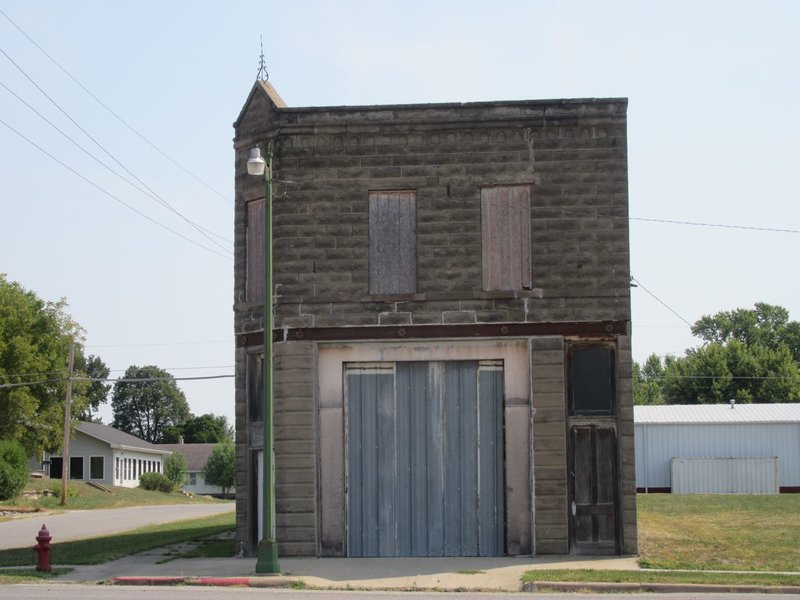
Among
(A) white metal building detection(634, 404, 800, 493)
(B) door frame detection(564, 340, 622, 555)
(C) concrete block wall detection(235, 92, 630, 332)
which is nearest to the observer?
(B) door frame detection(564, 340, 622, 555)

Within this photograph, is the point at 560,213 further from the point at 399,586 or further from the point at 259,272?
the point at 399,586

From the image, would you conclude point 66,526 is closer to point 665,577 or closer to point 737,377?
point 665,577

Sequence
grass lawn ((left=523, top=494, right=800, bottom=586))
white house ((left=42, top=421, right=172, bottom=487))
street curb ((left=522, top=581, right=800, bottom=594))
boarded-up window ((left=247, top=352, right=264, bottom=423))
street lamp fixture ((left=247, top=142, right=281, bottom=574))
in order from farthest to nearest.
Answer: white house ((left=42, top=421, right=172, bottom=487)), boarded-up window ((left=247, top=352, right=264, bottom=423)), street lamp fixture ((left=247, top=142, right=281, bottom=574)), grass lawn ((left=523, top=494, right=800, bottom=586)), street curb ((left=522, top=581, right=800, bottom=594))

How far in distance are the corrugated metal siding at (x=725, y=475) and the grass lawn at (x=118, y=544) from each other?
25691mm

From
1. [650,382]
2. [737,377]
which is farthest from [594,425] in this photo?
[650,382]

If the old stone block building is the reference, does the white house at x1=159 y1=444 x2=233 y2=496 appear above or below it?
below

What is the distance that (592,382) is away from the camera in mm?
20906

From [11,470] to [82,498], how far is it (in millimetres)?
11078

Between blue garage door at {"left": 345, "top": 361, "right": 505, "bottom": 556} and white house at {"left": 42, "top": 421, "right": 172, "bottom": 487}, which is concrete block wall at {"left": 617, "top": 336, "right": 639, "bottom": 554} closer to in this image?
Result: blue garage door at {"left": 345, "top": 361, "right": 505, "bottom": 556}

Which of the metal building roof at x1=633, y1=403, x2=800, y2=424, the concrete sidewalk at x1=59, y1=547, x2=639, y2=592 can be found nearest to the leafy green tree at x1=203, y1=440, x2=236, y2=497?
the metal building roof at x1=633, y1=403, x2=800, y2=424

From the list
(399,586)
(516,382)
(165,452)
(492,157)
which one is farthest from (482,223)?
(165,452)

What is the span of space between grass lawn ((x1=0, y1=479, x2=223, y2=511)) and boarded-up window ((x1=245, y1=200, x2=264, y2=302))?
1163 inches

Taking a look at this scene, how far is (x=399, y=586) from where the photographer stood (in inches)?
669

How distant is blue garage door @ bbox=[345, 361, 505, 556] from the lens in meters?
20.9
